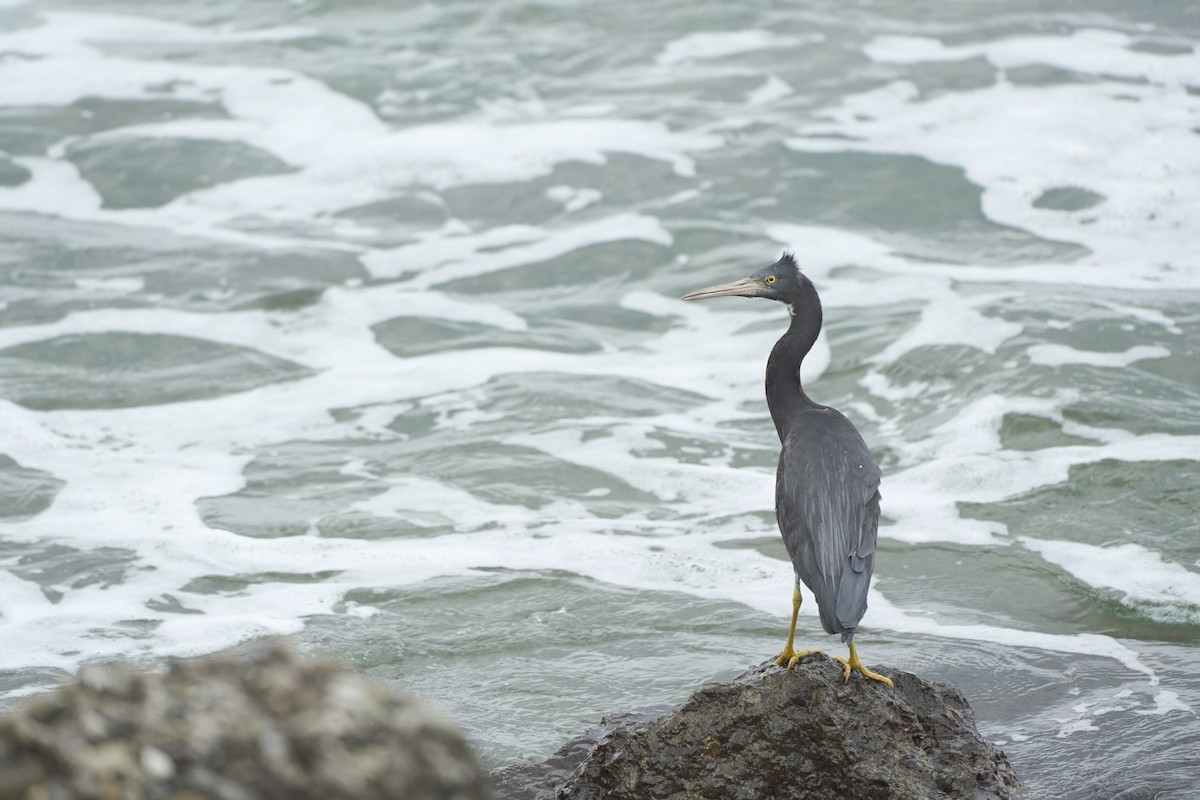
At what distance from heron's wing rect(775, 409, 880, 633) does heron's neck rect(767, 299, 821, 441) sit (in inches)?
9.8

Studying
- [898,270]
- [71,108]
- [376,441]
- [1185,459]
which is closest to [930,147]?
[898,270]

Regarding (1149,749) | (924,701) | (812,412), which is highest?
(812,412)

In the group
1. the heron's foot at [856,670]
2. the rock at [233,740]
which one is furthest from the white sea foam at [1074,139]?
the rock at [233,740]

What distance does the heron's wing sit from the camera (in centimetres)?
424

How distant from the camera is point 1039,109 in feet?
42.2

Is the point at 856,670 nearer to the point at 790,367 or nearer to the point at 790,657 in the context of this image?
the point at 790,657

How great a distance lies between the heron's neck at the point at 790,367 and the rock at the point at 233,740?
349 centimetres

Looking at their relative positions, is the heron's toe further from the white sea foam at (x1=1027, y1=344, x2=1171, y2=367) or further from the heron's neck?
the white sea foam at (x1=1027, y1=344, x2=1171, y2=367)

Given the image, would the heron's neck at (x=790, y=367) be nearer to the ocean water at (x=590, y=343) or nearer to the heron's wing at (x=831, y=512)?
the heron's wing at (x=831, y=512)

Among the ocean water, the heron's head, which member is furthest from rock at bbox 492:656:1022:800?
the heron's head

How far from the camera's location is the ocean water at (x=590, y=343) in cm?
577

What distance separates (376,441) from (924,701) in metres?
5.14

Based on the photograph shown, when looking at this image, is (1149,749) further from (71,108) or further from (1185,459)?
(71,108)

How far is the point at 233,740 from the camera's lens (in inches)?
68.5
